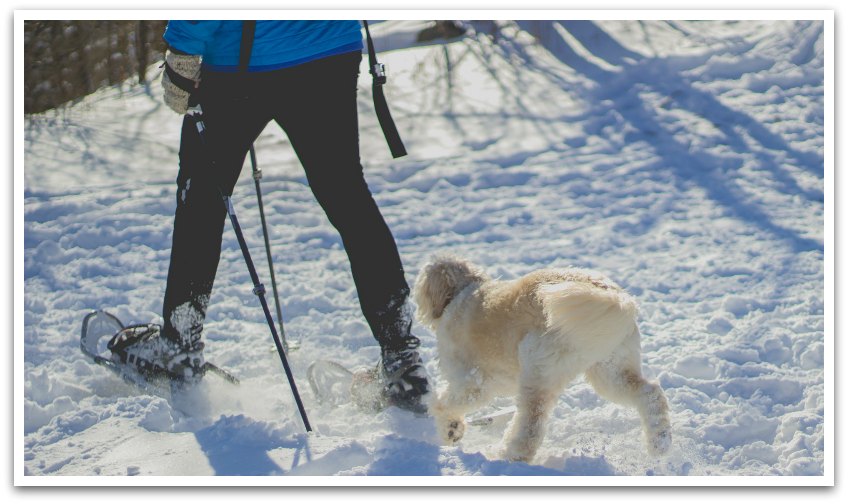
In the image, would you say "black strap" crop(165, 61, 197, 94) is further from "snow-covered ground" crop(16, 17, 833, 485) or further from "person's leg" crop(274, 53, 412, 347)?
"snow-covered ground" crop(16, 17, 833, 485)

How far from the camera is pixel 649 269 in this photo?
17.5 ft

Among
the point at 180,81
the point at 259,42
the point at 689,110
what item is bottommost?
the point at 689,110

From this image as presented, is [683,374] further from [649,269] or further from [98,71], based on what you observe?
[98,71]

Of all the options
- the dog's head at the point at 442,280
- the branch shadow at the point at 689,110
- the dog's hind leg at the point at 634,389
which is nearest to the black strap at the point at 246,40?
the dog's head at the point at 442,280

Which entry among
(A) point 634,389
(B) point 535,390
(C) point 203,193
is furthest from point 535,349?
(C) point 203,193

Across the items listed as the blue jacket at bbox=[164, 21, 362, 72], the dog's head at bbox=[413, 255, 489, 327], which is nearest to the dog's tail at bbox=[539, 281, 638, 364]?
the dog's head at bbox=[413, 255, 489, 327]

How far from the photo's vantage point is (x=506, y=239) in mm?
5984

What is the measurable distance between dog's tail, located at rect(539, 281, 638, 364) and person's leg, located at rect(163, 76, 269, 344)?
54.7 inches

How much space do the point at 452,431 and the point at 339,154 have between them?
4.05 ft

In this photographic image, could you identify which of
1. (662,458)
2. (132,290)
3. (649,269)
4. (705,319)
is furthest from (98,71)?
(662,458)

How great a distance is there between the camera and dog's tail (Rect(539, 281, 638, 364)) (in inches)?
114

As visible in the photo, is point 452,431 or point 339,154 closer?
point 339,154

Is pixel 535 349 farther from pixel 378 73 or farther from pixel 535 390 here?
pixel 378 73

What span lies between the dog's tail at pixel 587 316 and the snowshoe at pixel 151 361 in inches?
63.9
